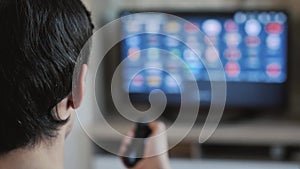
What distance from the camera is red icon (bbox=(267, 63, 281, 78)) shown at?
285 cm

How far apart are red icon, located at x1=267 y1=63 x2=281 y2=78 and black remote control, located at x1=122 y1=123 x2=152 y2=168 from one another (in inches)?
64.7

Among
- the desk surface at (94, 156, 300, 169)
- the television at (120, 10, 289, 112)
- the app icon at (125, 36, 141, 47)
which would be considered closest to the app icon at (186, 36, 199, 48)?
the television at (120, 10, 289, 112)

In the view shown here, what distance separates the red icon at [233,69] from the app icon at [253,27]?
154mm

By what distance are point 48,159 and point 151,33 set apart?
77.1 inches

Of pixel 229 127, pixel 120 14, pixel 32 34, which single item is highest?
pixel 32 34

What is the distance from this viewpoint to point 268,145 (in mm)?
2799

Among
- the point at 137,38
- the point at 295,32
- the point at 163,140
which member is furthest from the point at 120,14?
the point at 163,140

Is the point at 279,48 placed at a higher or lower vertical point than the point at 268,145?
higher

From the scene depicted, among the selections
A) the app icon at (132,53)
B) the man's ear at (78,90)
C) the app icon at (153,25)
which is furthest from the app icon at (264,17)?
the man's ear at (78,90)

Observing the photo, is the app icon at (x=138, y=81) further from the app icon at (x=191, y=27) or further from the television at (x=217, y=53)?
the app icon at (x=191, y=27)

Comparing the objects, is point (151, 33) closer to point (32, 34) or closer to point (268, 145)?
point (268, 145)

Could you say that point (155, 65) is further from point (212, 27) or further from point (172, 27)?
point (212, 27)

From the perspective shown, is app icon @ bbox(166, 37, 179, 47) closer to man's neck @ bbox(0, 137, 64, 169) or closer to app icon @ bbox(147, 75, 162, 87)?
app icon @ bbox(147, 75, 162, 87)

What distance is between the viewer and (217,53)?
9.36 ft
